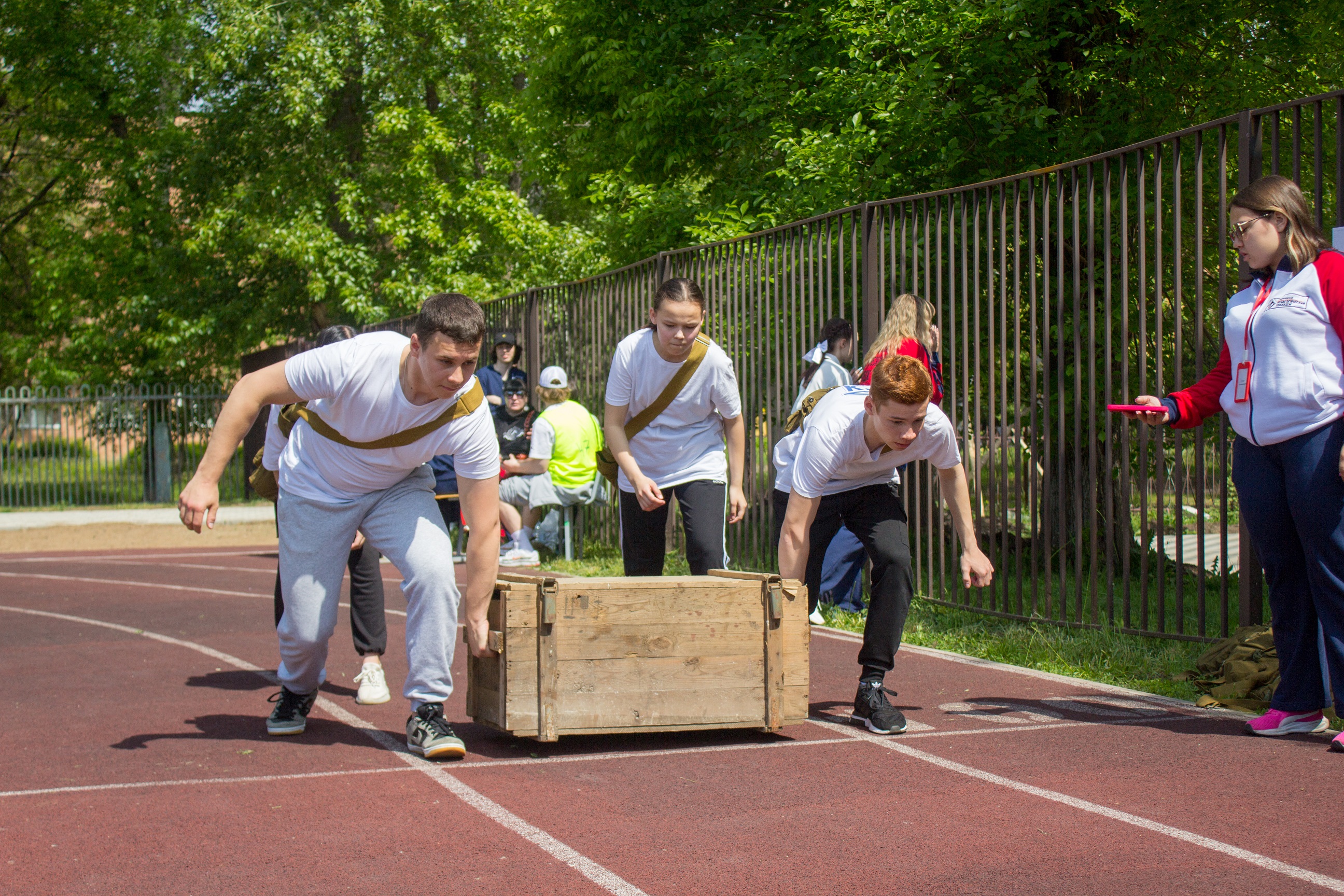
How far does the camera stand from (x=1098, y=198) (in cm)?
934

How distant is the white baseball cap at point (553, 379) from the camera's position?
12.5 metres

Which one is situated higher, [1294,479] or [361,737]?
[1294,479]

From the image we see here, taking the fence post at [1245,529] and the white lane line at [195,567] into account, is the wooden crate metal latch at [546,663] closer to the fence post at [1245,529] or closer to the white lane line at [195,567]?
the fence post at [1245,529]

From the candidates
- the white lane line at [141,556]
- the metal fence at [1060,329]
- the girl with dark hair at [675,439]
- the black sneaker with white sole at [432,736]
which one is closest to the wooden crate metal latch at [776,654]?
the girl with dark hair at [675,439]

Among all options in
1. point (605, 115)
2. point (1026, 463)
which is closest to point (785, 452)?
point (1026, 463)

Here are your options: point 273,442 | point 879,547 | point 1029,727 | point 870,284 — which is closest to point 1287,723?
point 1029,727

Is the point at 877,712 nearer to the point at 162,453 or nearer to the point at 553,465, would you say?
the point at 553,465

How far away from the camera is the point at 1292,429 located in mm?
5082

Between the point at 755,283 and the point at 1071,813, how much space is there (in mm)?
6673

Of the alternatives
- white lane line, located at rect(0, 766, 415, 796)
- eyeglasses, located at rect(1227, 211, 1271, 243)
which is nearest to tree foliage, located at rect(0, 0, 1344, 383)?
eyeglasses, located at rect(1227, 211, 1271, 243)

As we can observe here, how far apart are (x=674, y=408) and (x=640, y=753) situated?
188cm

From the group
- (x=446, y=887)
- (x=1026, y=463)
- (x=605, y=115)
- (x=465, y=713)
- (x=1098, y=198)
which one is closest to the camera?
(x=446, y=887)

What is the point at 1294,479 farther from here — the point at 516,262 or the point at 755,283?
the point at 516,262

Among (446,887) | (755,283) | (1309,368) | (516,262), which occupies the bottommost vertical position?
(446,887)
